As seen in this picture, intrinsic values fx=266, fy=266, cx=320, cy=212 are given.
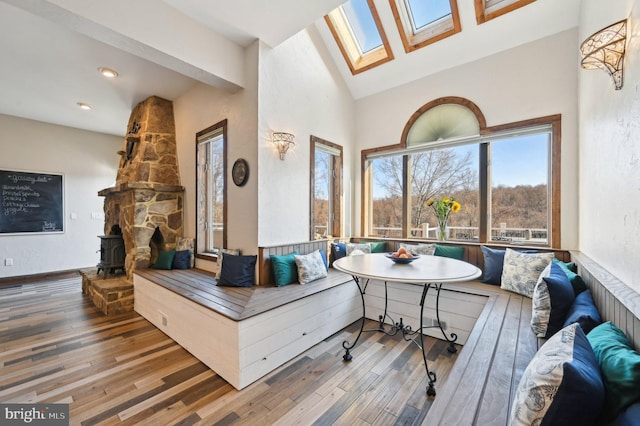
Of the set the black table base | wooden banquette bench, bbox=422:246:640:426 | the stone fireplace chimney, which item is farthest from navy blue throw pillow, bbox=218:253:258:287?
wooden banquette bench, bbox=422:246:640:426

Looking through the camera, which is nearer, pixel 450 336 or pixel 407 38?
pixel 450 336

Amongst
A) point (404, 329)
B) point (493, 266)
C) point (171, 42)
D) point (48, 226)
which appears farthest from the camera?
point (48, 226)

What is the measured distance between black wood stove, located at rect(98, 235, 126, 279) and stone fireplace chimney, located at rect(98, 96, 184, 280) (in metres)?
0.25

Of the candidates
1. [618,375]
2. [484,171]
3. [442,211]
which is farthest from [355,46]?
[618,375]

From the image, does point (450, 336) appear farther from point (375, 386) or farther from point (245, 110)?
point (245, 110)

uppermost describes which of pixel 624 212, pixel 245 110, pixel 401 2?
pixel 401 2

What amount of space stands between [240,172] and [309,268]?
1.34m

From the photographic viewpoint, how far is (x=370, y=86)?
13.3 feet

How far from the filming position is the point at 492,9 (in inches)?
115

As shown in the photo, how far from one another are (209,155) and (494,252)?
12.5ft

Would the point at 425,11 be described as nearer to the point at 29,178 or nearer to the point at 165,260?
the point at 165,260

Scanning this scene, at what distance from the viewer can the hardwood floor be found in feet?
5.66

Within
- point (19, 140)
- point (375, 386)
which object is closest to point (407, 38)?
point (375, 386)

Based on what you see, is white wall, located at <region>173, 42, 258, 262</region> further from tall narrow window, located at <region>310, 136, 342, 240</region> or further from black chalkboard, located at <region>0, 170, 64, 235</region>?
black chalkboard, located at <region>0, 170, 64, 235</region>
